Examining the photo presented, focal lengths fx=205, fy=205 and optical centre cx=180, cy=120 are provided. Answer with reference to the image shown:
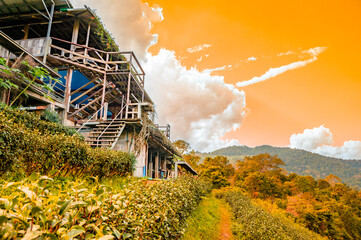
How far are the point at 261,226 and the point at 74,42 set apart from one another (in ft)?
43.4

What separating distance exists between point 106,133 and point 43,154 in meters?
5.75

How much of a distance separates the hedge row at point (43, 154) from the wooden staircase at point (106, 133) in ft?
8.19

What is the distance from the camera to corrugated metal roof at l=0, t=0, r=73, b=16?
34.3 ft

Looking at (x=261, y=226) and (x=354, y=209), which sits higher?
(x=261, y=226)

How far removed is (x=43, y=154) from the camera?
472 cm

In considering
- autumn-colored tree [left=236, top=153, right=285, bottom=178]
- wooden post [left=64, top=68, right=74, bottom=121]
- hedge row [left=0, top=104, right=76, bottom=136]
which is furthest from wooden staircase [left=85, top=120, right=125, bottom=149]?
autumn-colored tree [left=236, top=153, right=285, bottom=178]

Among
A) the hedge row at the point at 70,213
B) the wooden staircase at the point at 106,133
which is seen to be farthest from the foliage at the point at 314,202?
the hedge row at the point at 70,213

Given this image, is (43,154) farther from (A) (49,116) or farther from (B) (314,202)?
(B) (314,202)

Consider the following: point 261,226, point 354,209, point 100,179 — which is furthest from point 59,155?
point 354,209

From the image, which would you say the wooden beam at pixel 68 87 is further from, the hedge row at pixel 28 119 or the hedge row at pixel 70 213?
the hedge row at pixel 70 213

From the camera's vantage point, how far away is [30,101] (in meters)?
9.50

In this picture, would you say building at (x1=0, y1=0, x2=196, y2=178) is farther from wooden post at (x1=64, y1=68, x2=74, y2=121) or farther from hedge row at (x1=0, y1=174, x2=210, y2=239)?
hedge row at (x1=0, y1=174, x2=210, y2=239)

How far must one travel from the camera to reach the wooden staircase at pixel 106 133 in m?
9.98

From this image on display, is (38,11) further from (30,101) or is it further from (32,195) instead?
(32,195)
